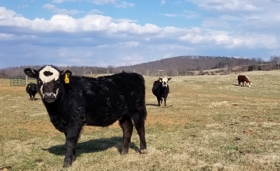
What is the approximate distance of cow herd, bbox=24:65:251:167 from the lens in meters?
7.64

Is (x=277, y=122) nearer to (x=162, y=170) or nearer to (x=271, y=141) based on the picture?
(x=271, y=141)

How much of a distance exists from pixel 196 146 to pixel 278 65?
254ft

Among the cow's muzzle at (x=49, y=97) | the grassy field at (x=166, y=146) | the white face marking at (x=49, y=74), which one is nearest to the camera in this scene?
the cow's muzzle at (x=49, y=97)

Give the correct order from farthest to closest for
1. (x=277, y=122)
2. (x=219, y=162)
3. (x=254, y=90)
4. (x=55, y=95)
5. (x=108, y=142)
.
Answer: (x=254, y=90) → (x=277, y=122) → (x=108, y=142) → (x=219, y=162) → (x=55, y=95)

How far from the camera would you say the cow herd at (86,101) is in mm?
7641

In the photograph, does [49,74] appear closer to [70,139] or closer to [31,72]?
[31,72]

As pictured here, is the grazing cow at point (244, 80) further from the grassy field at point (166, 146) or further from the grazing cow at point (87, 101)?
the grazing cow at point (87, 101)

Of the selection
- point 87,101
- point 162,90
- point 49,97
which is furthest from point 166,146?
point 162,90

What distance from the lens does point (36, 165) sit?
821 centimetres

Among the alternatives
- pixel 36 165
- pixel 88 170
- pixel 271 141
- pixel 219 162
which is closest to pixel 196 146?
pixel 219 162

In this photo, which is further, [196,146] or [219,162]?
[196,146]

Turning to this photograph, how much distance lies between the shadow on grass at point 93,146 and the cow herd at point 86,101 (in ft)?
2.77

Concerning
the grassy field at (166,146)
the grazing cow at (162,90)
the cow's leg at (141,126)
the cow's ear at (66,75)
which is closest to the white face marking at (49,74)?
the cow's ear at (66,75)

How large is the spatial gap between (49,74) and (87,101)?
1183 millimetres
